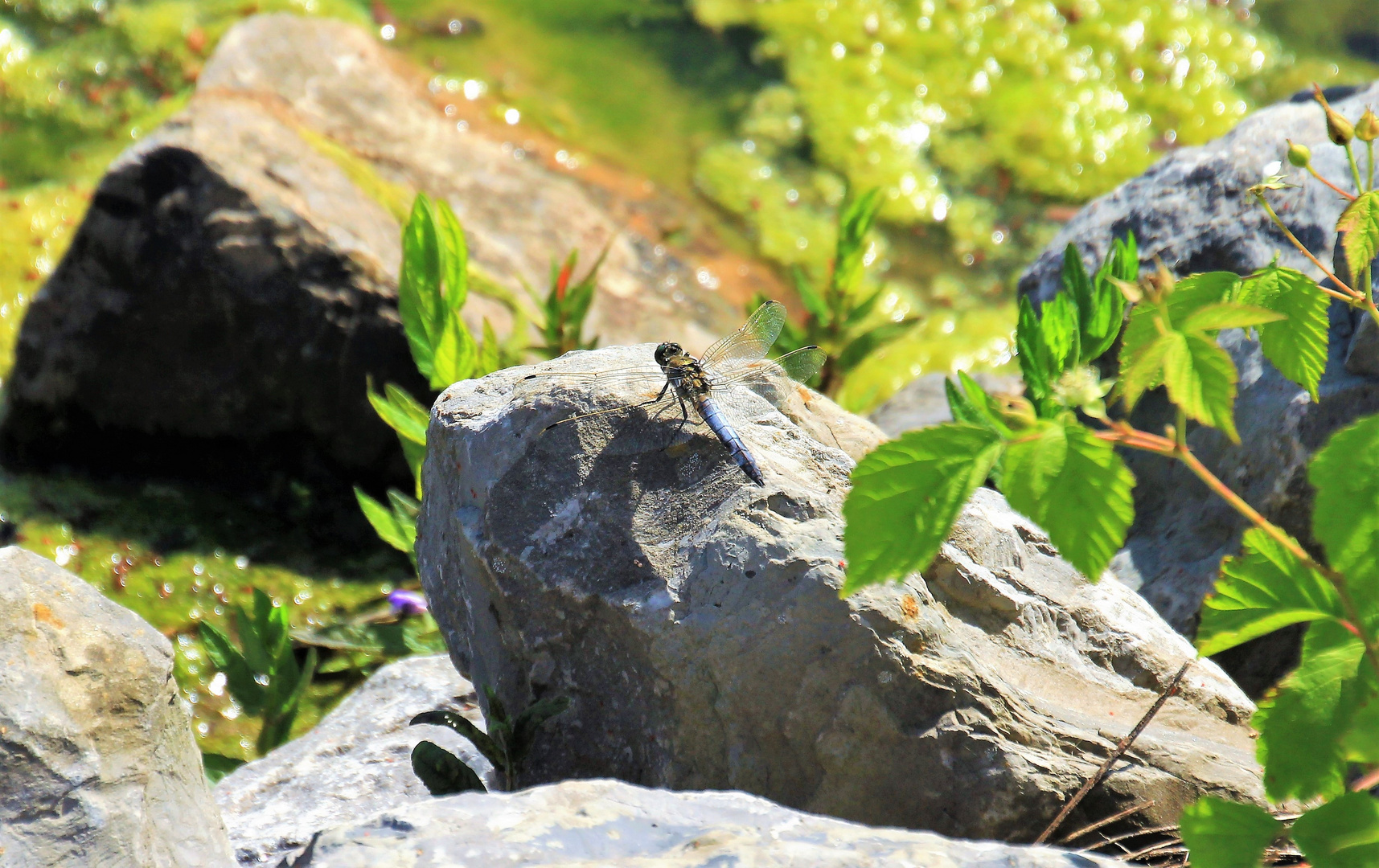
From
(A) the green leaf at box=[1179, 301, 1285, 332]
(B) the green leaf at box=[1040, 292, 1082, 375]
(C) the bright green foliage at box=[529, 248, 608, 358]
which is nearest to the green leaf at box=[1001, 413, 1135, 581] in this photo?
(A) the green leaf at box=[1179, 301, 1285, 332]

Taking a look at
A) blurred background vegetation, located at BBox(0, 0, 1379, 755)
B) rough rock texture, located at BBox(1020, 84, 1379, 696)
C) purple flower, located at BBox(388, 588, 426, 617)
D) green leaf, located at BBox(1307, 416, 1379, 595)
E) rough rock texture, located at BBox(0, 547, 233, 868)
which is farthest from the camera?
blurred background vegetation, located at BBox(0, 0, 1379, 755)

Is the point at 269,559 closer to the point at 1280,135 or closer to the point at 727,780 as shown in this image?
the point at 727,780

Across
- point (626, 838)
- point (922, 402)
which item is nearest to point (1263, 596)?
point (626, 838)

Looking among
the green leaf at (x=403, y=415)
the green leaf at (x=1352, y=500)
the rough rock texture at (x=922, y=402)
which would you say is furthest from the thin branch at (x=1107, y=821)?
the green leaf at (x=403, y=415)

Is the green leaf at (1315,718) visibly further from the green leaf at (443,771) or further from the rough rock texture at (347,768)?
the rough rock texture at (347,768)

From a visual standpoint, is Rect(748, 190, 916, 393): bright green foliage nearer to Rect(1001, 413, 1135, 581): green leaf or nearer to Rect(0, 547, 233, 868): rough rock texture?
Rect(0, 547, 233, 868): rough rock texture

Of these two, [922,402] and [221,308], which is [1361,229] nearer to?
[922,402]

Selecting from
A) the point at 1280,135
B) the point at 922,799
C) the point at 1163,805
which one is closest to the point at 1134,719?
the point at 1163,805
